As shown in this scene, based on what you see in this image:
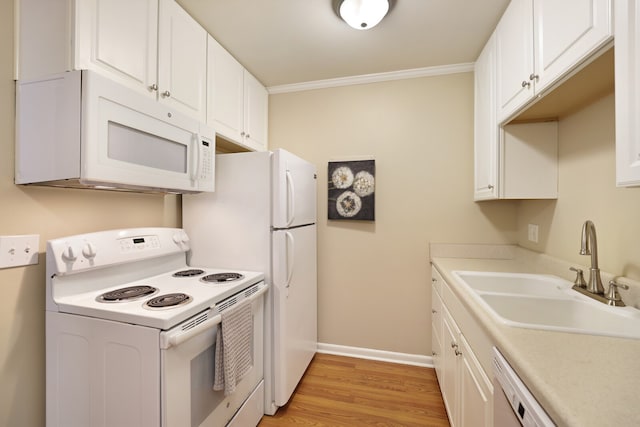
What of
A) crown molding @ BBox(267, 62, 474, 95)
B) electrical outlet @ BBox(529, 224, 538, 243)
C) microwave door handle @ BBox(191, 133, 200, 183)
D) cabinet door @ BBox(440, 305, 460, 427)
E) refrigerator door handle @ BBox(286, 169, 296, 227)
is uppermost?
crown molding @ BBox(267, 62, 474, 95)

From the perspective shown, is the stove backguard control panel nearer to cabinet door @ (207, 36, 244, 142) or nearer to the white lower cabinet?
cabinet door @ (207, 36, 244, 142)

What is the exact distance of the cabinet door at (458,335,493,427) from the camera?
95 cm

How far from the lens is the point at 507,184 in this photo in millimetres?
1669

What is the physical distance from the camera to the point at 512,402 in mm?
720

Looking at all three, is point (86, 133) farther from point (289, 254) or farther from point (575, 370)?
point (575, 370)

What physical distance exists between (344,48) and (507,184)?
1.47 m

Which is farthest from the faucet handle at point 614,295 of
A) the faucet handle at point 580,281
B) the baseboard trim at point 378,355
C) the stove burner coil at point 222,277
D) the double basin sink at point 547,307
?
the stove burner coil at point 222,277

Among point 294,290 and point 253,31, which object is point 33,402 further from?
point 253,31

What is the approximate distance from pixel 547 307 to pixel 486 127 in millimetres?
1212

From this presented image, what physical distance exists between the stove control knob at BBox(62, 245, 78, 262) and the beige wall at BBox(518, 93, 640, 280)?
7.73 ft

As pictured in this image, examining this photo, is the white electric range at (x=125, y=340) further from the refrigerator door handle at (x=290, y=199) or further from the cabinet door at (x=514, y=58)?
the cabinet door at (x=514, y=58)

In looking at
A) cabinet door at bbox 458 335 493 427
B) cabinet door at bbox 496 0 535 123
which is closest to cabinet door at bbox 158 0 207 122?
cabinet door at bbox 496 0 535 123

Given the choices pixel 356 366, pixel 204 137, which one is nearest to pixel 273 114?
pixel 204 137

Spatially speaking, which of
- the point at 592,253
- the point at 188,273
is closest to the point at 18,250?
the point at 188,273
